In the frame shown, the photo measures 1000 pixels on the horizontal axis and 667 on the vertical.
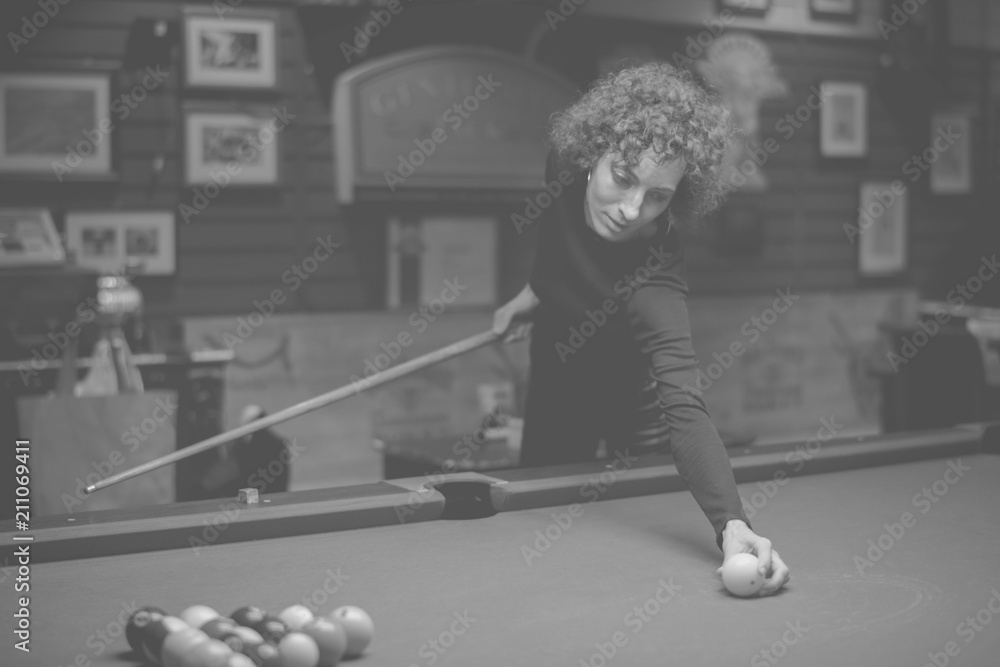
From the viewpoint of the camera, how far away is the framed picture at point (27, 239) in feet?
13.4

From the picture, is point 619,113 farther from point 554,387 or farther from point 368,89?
point 368,89

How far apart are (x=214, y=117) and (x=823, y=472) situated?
3.42 m

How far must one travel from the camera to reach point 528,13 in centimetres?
590

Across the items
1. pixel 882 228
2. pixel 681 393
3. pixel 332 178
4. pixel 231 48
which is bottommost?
pixel 681 393

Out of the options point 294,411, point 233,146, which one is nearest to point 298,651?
point 294,411

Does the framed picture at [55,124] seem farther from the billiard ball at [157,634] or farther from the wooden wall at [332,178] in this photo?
the billiard ball at [157,634]

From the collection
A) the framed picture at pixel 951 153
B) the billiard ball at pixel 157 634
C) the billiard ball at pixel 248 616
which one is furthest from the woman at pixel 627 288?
the framed picture at pixel 951 153

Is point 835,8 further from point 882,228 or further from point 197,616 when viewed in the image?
point 197,616

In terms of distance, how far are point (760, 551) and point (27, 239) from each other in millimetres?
3365

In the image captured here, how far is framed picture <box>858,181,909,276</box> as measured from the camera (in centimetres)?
727

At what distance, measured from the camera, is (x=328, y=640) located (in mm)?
1373

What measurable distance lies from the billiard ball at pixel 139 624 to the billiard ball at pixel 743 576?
830 millimetres

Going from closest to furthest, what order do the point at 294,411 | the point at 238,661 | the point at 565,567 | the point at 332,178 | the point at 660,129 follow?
1. the point at 238,661
2. the point at 565,567
3. the point at 660,129
4. the point at 294,411
5. the point at 332,178

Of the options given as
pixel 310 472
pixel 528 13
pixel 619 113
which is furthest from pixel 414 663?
pixel 528 13
